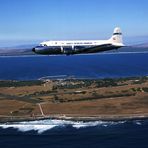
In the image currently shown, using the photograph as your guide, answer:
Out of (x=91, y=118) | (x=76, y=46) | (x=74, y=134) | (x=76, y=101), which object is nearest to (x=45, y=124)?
(x=91, y=118)

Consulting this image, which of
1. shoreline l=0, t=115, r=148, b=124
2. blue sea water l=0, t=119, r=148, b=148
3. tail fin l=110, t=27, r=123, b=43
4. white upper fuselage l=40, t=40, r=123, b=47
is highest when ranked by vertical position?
tail fin l=110, t=27, r=123, b=43

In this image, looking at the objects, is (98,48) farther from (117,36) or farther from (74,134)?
(74,134)

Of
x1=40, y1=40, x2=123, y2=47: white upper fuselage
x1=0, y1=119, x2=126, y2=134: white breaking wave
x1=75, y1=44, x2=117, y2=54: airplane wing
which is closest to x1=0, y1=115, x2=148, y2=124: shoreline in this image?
x1=0, y1=119, x2=126, y2=134: white breaking wave

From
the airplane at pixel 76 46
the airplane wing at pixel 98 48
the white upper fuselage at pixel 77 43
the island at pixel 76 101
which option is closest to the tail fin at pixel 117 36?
the airplane at pixel 76 46

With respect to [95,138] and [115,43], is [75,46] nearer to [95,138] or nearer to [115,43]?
[115,43]

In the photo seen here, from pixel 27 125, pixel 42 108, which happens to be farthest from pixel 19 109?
pixel 27 125

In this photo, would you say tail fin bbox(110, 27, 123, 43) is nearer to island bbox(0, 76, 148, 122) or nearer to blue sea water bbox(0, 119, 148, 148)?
blue sea water bbox(0, 119, 148, 148)

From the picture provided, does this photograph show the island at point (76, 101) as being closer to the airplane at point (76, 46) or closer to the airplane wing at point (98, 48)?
the airplane at point (76, 46)
